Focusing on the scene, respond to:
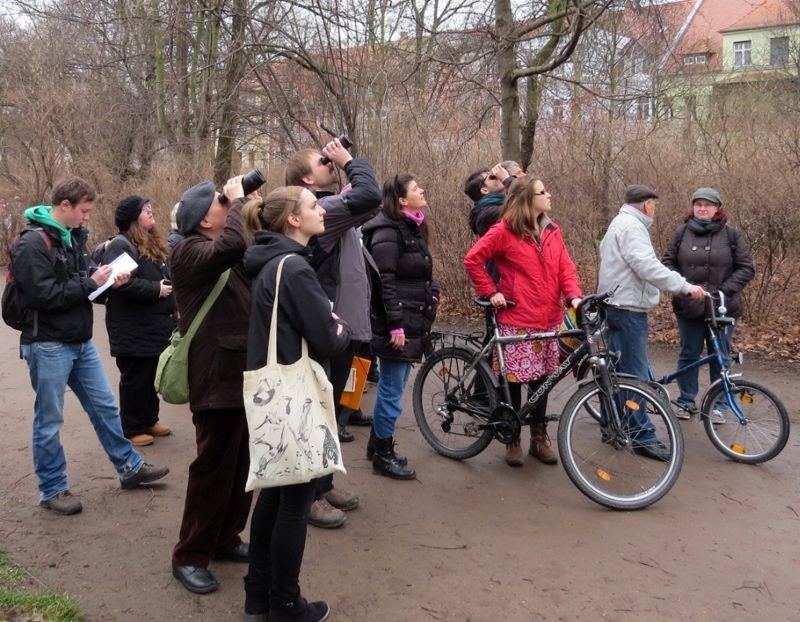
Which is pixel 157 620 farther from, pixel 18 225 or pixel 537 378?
pixel 18 225

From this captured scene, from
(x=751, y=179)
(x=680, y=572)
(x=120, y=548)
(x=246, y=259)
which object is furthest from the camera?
(x=751, y=179)

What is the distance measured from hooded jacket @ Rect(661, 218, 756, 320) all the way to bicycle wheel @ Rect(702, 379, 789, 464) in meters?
0.76

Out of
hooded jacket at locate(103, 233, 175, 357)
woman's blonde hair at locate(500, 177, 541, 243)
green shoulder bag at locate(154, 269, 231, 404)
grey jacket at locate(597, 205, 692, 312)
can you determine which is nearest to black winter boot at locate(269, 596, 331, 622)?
green shoulder bag at locate(154, 269, 231, 404)

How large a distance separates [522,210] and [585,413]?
54.6 inches

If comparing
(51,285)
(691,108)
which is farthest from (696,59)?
(51,285)

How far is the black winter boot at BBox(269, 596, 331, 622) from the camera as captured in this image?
9.49 ft

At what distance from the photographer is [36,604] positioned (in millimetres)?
3104

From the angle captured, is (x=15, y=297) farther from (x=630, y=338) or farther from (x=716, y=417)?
(x=716, y=417)

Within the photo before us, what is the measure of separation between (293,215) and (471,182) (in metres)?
3.19

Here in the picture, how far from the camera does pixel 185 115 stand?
56.9 feet

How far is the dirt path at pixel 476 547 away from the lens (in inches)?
125

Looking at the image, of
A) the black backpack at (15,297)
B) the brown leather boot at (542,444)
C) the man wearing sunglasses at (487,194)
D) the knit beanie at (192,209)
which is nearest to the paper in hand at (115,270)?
the black backpack at (15,297)

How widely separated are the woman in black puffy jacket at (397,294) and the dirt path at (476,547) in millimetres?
519

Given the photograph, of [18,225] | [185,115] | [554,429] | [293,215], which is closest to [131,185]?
[185,115]
